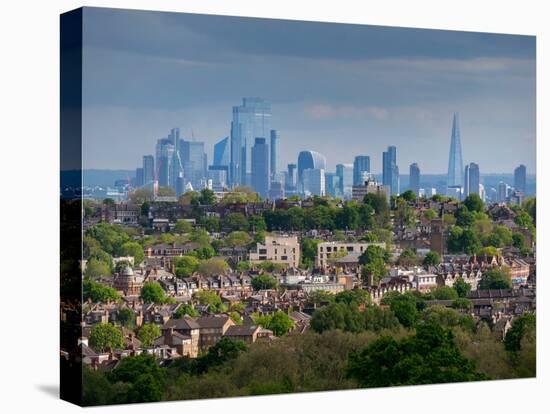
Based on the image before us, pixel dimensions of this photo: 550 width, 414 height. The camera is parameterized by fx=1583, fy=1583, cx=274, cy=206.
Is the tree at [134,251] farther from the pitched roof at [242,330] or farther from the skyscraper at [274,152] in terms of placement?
the skyscraper at [274,152]

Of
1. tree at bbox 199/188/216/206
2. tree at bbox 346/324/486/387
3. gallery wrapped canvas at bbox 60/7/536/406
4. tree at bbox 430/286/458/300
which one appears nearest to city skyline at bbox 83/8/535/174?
gallery wrapped canvas at bbox 60/7/536/406

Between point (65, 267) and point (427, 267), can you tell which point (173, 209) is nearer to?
point (65, 267)

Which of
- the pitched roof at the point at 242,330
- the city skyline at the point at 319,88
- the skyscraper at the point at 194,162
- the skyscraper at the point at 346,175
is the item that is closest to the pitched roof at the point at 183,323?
the pitched roof at the point at 242,330

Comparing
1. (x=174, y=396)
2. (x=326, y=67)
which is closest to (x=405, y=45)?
(x=326, y=67)

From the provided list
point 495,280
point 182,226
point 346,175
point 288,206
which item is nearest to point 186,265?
point 182,226

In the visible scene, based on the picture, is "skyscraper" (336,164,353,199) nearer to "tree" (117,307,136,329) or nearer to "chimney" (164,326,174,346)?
"chimney" (164,326,174,346)

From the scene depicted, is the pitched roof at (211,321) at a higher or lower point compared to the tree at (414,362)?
higher

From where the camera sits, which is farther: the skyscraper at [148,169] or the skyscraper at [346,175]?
the skyscraper at [346,175]
